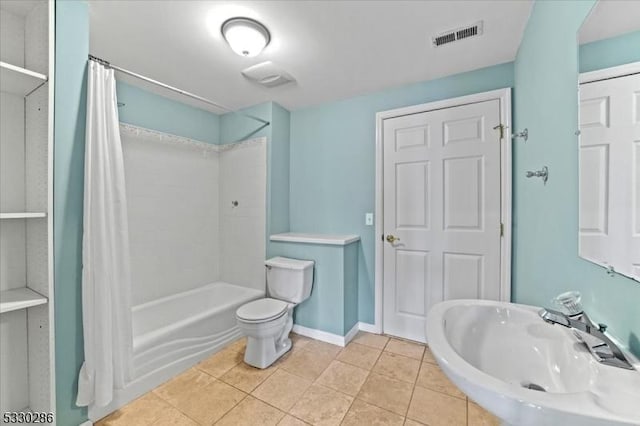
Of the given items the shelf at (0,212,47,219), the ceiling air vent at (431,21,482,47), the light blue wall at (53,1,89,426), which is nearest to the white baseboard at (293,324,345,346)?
the light blue wall at (53,1,89,426)

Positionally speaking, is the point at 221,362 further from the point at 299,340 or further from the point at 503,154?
the point at 503,154

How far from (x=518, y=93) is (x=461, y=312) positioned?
1.65 meters

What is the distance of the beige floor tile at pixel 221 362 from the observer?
1.87m

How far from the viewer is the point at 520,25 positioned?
153 cm

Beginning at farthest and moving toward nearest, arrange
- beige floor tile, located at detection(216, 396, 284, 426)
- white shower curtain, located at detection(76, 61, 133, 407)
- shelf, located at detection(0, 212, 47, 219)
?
beige floor tile, located at detection(216, 396, 284, 426) < white shower curtain, located at detection(76, 61, 133, 407) < shelf, located at detection(0, 212, 47, 219)

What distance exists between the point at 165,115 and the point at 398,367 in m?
3.06

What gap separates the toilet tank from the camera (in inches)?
87.8

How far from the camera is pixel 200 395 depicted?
1615 mm

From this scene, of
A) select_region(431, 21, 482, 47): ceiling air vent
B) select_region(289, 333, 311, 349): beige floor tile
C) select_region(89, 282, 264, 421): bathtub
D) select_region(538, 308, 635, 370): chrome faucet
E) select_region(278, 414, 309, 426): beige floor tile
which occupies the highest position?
select_region(431, 21, 482, 47): ceiling air vent

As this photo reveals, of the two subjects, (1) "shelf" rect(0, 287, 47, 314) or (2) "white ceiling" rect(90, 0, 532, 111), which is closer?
(1) "shelf" rect(0, 287, 47, 314)

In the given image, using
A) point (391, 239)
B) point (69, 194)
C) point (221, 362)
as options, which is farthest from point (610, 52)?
point (221, 362)

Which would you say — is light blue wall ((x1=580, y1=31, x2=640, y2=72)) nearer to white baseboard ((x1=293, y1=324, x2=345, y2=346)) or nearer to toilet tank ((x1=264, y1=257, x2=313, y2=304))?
toilet tank ((x1=264, y1=257, x2=313, y2=304))

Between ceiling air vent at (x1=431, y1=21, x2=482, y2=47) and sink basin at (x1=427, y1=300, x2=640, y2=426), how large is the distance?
161 cm

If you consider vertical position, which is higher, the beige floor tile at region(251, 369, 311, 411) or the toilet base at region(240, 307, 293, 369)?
the toilet base at region(240, 307, 293, 369)
